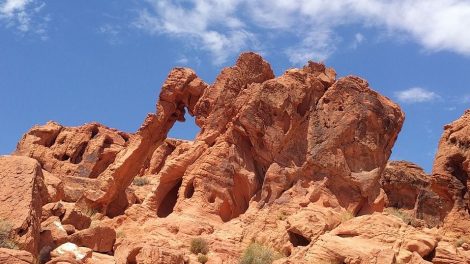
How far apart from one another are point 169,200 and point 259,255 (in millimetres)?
8798

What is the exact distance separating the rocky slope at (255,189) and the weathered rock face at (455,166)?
4cm

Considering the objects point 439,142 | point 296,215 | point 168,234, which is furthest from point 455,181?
point 168,234

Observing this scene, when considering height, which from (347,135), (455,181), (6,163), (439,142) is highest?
(347,135)

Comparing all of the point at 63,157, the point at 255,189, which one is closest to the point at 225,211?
the point at 255,189

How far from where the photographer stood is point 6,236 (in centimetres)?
1770

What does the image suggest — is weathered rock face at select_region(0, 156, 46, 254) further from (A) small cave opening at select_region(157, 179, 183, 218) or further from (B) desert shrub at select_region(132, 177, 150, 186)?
(B) desert shrub at select_region(132, 177, 150, 186)

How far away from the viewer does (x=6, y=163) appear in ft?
66.4

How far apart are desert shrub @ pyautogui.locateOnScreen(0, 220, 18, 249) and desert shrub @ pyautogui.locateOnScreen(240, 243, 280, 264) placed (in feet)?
23.0

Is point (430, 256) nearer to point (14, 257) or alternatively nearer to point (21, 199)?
point (14, 257)

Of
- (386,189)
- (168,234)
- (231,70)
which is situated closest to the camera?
(168,234)

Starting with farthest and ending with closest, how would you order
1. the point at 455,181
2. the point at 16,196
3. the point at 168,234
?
the point at 168,234 → the point at 455,181 → the point at 16,196

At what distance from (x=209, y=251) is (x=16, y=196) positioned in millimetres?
6768

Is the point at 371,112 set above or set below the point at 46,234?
above

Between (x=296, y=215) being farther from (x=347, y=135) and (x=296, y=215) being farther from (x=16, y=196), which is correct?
(x=16, y=196)
